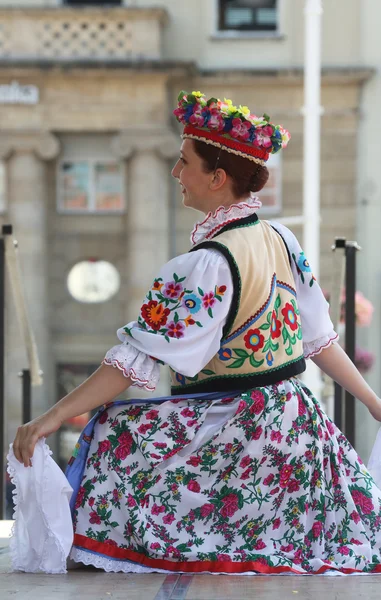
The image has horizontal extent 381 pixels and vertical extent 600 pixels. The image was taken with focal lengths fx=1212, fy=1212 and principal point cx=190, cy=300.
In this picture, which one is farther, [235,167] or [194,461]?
[235,167]

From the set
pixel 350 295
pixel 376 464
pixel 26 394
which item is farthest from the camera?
pixel 26 394

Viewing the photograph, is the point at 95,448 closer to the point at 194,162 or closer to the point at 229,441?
the point at 229,441

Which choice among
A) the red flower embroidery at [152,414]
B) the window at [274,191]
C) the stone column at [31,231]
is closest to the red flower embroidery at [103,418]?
the red flower embroidery at [152,414]

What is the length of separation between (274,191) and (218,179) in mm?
13081

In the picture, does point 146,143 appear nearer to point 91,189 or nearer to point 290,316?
point 91,189

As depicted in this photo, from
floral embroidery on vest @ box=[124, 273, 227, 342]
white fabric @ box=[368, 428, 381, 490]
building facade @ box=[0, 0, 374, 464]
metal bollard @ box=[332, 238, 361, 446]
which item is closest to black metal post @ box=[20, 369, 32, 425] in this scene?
metal bollard @ box=[332, 238, 361, 446]

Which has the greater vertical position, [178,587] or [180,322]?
[180,322]

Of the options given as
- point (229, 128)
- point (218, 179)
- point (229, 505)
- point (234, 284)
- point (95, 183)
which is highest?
point (229, 128)

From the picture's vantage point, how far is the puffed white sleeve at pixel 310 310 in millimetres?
3256

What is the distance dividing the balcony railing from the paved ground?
13154 millimetres

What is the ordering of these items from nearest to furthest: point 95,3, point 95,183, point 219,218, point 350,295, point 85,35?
point 219,218, point 350,295, point 85,35, point 95,3, point 95,183

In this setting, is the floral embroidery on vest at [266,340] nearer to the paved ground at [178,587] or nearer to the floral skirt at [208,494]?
the floral skirt at [208,494]

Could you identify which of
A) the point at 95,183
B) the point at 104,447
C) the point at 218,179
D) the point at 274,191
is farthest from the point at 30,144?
the point at 104,447

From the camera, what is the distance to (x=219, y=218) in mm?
3105
